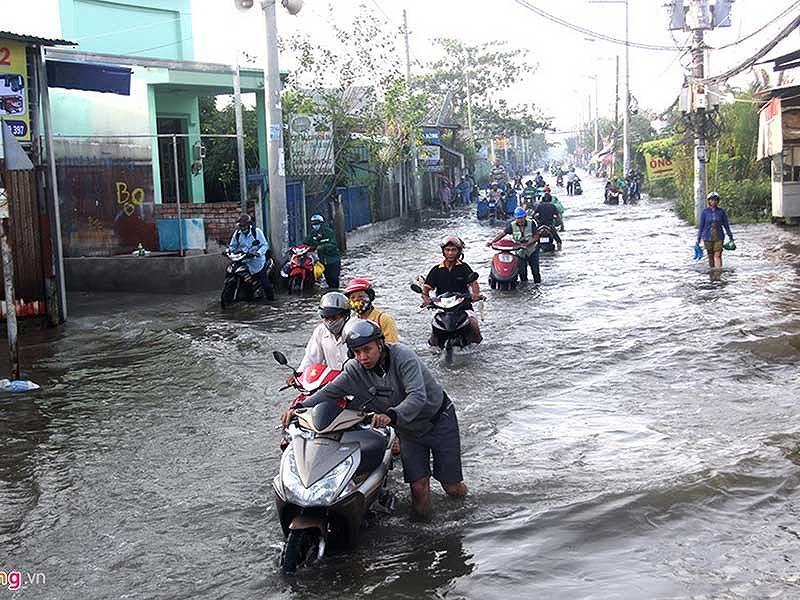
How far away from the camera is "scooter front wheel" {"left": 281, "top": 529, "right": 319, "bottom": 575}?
5297 millimetres

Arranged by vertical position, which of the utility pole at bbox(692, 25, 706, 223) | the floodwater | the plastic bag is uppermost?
the utility pole at bbox(692, 25, 706, 223)

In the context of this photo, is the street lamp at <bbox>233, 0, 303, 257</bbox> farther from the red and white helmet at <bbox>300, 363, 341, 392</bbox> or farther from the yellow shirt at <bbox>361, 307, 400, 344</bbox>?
the red and white helmet at <bbox>300, 363, 341, 392</bbox>

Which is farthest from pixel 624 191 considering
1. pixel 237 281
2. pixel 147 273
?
pixel 237 281

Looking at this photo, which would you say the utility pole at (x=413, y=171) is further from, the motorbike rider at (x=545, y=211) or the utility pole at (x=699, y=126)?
the motorbike rider at (x=545, y=211)

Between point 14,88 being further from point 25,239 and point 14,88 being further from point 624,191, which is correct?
point 624,191

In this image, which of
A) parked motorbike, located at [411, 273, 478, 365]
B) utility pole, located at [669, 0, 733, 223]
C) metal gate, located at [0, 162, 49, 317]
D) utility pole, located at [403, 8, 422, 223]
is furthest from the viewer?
utility pole, located at [403, 8, 422, 223]

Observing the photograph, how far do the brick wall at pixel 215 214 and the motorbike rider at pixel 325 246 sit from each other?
192cm

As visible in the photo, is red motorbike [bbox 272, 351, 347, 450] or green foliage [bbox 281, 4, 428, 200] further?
green foliage [bbox 281, 4, 428, 200]

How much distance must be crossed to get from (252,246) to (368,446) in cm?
1077

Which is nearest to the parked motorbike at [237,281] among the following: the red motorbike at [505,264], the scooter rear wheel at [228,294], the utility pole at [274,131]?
the scooter rear wheel at [228,294]

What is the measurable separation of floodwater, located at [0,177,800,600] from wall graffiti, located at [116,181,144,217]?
388 centimetres

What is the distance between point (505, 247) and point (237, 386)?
715 cm

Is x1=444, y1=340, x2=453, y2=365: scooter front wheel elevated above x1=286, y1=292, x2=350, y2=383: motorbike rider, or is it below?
below

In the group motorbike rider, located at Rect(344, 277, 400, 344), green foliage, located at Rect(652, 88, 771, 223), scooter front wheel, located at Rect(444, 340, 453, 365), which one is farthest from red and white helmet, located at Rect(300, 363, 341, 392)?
green foliage, located at Rect(652, 88, 771, 223)
